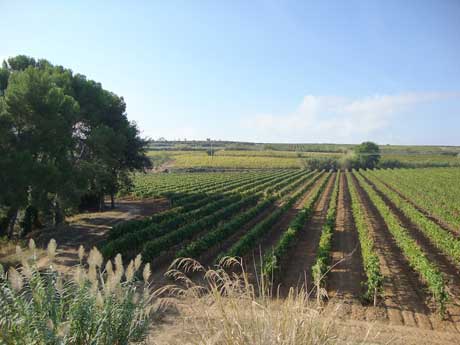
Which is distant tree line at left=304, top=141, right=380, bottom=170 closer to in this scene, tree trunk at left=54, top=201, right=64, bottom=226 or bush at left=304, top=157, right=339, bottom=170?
bush at left=304, top=157, right=339, bottom=170

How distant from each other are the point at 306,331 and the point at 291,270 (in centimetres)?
1143

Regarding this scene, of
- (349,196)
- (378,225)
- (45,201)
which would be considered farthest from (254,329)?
(349,196)

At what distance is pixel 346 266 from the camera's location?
14211 mm

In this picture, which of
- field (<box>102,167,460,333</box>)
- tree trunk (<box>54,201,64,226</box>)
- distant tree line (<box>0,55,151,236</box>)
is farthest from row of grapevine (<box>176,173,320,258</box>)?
tree trunk (<box>54,201,64,226</box>)

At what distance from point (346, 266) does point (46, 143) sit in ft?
52.6

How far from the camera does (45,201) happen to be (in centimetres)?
1579

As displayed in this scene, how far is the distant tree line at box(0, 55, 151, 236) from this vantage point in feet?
47.3

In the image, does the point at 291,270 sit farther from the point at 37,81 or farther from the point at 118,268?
the point at 37,81

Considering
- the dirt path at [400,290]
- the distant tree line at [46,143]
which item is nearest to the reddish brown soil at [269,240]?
the dirt path at [400,290]

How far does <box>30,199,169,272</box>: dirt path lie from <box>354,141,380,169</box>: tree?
8275cm

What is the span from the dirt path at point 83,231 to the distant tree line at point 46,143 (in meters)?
1.42

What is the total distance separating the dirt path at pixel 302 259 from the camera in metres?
12.6

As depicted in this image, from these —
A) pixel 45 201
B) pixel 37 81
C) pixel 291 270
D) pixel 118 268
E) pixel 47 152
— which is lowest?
pixel 291 270

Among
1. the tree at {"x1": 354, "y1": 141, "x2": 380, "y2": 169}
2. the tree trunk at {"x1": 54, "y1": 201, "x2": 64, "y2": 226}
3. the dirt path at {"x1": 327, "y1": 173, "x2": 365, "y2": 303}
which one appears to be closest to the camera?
the dirt path at {"x1": 327, "y1": 173, "x2": 365, "y2": 303}
